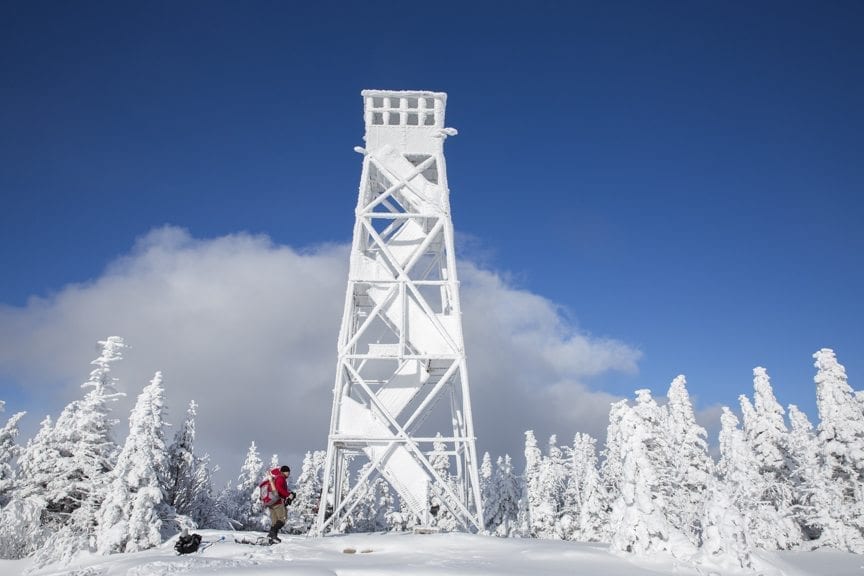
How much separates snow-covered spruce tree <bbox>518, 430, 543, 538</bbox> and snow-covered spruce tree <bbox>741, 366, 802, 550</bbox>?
16065 millimetres

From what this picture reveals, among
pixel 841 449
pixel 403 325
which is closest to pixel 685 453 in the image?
pixel 841 449

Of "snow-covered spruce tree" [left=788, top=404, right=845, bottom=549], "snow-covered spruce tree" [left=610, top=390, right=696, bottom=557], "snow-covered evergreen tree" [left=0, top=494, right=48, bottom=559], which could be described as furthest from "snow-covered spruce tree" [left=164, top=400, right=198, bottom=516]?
"snow-covered spruce tree" [left=788, top=404, right=845, bottom=549]

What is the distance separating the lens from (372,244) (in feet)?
71.8

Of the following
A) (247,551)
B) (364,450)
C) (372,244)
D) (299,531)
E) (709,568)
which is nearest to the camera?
(709,568)

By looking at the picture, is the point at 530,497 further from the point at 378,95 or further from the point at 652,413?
the point at 378,95

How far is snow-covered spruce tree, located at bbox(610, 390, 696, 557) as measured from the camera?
10.5 m

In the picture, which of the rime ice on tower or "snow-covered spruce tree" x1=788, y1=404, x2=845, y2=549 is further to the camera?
"snow-covered spruce tree" x1=788, y1=404, x2=845, y2=549

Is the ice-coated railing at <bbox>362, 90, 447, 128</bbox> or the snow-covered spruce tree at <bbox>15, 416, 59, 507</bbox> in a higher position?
the ice-coated railing at <bbox>362, 90, 447, 128</bbox>

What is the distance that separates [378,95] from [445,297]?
8018 millimetres

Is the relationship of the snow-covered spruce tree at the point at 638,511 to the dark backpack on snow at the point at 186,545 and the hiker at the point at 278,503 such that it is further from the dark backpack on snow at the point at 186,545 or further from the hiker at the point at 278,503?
the dark backpack on snow at the point at 186,545

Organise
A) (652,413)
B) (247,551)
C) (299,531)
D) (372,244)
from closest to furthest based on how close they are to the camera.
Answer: (247,551) < (372,244) < (652,413) < (299,531)

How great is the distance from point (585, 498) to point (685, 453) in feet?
25.4

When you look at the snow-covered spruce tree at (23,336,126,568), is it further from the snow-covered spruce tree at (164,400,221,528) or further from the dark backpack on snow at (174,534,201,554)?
the dark backpack on snow at (174,534,201,554)

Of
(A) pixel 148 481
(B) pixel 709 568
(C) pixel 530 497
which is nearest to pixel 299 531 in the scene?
(C) pixel 530 497
